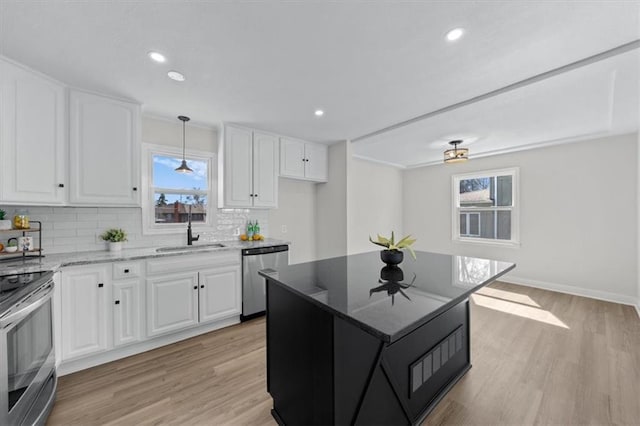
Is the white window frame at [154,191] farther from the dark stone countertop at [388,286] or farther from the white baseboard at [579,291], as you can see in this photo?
the white baseboard at [579,291]

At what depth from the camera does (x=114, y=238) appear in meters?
2.60

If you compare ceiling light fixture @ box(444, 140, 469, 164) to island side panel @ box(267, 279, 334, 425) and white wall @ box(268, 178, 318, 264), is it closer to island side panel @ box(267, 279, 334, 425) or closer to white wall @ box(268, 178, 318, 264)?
white wall @ box(268, 178, 318, 264)

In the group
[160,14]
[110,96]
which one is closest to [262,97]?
[160,14]

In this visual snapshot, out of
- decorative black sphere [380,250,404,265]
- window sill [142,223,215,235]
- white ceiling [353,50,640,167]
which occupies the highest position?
white ceiling [353,50,640,167]

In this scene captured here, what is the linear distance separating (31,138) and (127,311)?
1.61 metres

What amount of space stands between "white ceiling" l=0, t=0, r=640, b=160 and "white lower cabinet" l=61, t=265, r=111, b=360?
1.68 metres

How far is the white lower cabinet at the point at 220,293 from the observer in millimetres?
2742

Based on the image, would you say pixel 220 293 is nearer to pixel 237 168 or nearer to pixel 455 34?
pixel 237 168

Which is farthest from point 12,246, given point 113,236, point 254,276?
point 254,276

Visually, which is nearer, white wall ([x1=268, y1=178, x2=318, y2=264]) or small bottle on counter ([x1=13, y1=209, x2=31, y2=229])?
small bottle on counter ([x1=13, y1=209, x2=31, y2=229])

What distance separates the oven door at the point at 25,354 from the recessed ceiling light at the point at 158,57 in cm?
174

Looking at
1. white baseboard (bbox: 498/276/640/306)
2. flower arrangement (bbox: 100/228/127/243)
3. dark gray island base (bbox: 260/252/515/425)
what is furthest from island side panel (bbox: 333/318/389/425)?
white baseboard (bbox: 498/276/640/306)

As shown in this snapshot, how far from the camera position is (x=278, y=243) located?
331 cm

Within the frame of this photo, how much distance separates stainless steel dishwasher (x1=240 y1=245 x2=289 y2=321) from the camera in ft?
9.95
